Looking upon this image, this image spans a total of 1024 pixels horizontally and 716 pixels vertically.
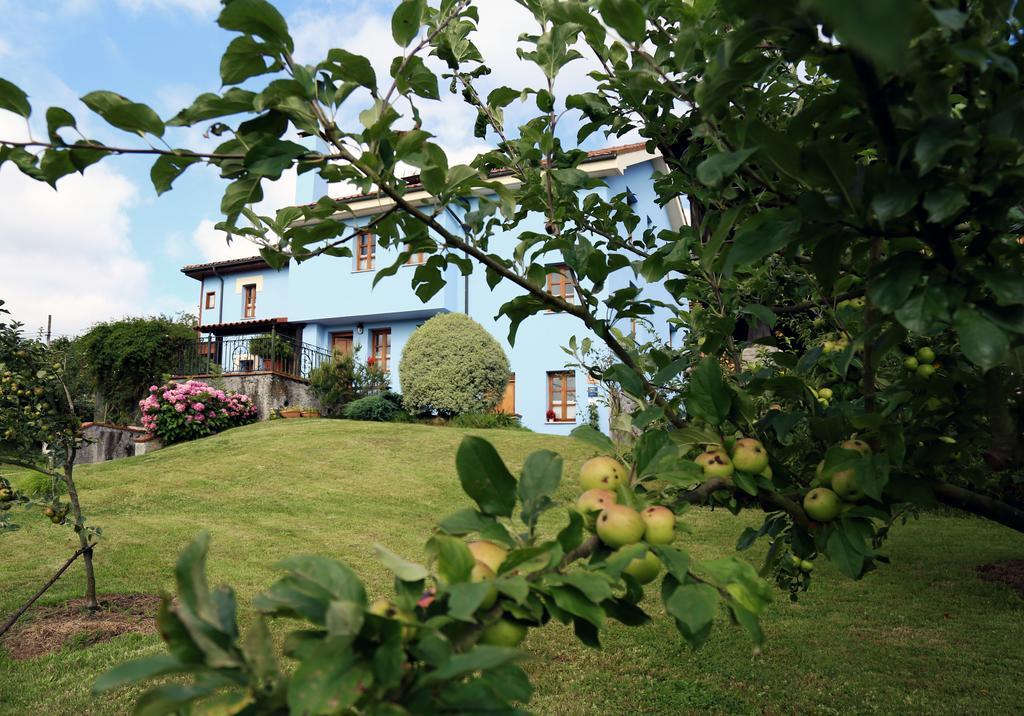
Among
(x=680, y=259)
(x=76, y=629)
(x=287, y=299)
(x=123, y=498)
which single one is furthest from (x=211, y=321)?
(x=680, y=259)

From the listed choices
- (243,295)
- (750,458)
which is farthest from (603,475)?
(243,295)

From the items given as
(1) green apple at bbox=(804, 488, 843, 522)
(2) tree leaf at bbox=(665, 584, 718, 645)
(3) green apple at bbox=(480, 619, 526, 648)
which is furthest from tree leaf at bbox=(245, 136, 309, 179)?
(1) green apple at bbox=(804, 488, 843, 522)

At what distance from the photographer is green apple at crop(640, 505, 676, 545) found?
1167 mm

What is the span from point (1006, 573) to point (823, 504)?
749 cm

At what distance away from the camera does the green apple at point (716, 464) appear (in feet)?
4.85

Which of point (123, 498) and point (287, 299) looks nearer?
point (123, 498)

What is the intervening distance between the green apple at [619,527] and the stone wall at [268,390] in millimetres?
18274

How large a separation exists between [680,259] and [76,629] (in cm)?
499

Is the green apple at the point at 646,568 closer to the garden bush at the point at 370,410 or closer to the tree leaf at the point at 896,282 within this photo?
the tree leaf at the point at 896,282

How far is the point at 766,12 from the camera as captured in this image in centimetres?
89

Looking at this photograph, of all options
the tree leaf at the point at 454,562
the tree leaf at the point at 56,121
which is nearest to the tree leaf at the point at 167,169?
the tree leaf at the point at 56,121

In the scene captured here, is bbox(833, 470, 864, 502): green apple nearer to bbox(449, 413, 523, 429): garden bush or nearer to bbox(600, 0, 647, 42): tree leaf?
bbox(600, 0, 647, 42): tree leaf

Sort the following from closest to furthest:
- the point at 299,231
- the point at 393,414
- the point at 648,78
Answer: the point at 299,231 → the point at 648,78 → the point at 393,414

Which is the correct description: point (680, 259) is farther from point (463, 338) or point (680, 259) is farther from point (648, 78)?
point (463, 338)
